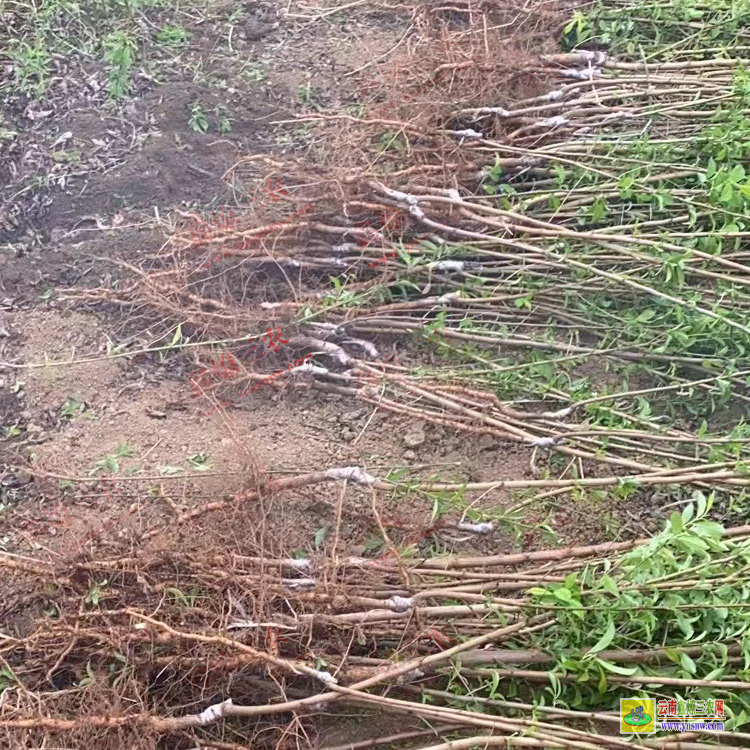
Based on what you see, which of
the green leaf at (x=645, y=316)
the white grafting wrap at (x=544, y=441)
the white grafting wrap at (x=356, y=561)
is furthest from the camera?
the green leaf at (x=645, y=316)

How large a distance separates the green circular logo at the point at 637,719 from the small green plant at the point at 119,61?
317 cm

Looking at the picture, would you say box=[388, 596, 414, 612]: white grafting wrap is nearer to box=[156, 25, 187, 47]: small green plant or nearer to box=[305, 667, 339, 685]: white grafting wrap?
box=[305, 667, 339, 685]: white grafting wrap

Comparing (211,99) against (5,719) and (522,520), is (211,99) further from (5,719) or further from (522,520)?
(5,719)

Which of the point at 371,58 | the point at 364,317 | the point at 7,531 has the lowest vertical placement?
the point at 7,531

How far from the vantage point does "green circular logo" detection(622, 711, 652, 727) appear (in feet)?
5.62

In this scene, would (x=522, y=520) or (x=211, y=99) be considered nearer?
(x=522, y=520)

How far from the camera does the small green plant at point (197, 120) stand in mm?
3240

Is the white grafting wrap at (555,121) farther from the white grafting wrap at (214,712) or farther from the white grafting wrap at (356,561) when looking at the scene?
the white grafting wrap at (214,712)

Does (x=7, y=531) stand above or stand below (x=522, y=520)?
above

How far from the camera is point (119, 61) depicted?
3.32 meters

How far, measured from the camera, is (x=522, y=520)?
92.0 inches

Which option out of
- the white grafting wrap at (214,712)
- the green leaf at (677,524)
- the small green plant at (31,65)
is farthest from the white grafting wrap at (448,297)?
the small green plant at (31,65)

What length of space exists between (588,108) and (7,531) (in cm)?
283

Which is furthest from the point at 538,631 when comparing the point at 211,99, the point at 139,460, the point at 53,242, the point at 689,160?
the point at 211,99
